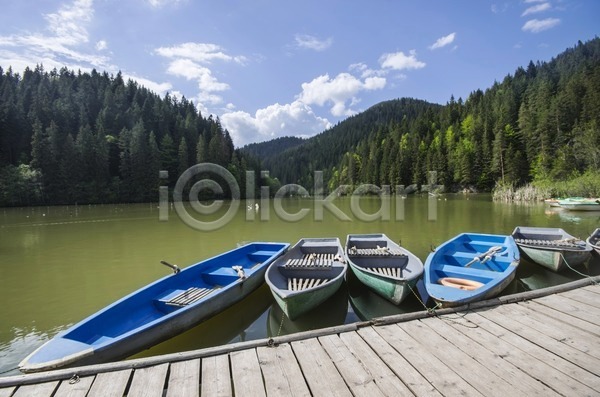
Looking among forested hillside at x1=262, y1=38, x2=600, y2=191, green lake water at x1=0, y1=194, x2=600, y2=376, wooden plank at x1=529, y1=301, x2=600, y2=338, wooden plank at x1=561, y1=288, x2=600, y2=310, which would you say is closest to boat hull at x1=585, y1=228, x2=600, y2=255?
green lake water at x1=0, y1=194, x2=600, y2=376

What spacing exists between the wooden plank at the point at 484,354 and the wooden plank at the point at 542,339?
545 mm

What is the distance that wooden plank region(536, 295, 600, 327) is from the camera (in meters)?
4.96

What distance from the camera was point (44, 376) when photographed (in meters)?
3.62

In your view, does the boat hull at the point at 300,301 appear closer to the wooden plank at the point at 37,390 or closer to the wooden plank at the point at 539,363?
the wooden plank at the point at 539,363

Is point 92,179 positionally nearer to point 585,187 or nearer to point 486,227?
point 486,227

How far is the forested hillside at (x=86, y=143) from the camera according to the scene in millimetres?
55906

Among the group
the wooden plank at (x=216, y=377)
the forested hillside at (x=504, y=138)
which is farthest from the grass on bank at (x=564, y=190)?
the wooden plank at (x=216, y=377)

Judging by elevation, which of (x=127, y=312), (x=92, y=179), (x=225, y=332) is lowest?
(x=225, y=332)

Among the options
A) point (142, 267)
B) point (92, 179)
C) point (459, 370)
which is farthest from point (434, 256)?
point (92, 179)

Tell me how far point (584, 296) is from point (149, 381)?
25.1 feet

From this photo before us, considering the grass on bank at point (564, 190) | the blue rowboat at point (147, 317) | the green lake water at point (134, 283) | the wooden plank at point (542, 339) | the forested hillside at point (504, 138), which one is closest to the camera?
the wooden plank at point (542, 339)

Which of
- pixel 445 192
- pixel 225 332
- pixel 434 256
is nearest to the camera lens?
pixel 225 332

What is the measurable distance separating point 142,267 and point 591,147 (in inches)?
2282

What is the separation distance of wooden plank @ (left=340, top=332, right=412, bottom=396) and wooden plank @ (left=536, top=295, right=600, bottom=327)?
3.73 meters
